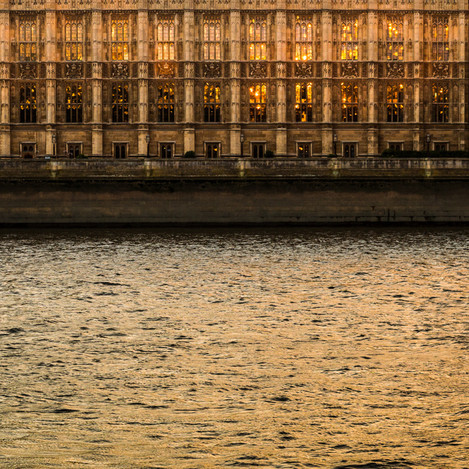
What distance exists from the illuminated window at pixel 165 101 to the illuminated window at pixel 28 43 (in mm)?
10472

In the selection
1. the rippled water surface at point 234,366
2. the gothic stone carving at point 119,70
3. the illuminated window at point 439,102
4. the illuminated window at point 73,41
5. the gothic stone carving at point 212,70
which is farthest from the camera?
the illuminated window at point 439,102

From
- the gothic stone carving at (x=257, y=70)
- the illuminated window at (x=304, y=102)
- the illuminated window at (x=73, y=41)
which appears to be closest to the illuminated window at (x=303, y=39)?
the illuminated window at (x=304, y=102)

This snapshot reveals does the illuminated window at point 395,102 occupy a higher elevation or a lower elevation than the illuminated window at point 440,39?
lower

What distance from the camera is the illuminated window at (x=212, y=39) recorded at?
7269 cm

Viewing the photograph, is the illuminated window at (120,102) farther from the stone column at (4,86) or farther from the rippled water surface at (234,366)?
the rippled water surface at (234,366)

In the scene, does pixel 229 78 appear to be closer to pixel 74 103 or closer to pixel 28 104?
pixel 74 103

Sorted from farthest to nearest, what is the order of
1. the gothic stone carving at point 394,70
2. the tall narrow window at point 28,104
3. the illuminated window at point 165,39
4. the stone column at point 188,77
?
the gothic stone carving at point 394,70
the tall narrow window at point 28,104
the illuminated window at point 165,39
the stone column at point 188,77

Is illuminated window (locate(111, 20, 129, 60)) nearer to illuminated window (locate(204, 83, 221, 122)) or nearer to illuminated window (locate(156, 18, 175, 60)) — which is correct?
illuminated window (locate(156, 18, 175, 60))

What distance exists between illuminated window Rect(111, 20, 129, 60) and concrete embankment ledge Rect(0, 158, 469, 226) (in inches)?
831

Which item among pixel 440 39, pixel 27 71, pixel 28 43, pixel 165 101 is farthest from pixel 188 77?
pixel 440 39

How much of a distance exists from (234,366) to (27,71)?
61.1m

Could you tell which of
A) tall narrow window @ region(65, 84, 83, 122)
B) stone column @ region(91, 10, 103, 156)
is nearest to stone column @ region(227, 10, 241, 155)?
stone column @ region(91, 10, 103, 156)

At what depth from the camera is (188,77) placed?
7219 cm

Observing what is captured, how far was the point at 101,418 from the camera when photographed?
508 inches
